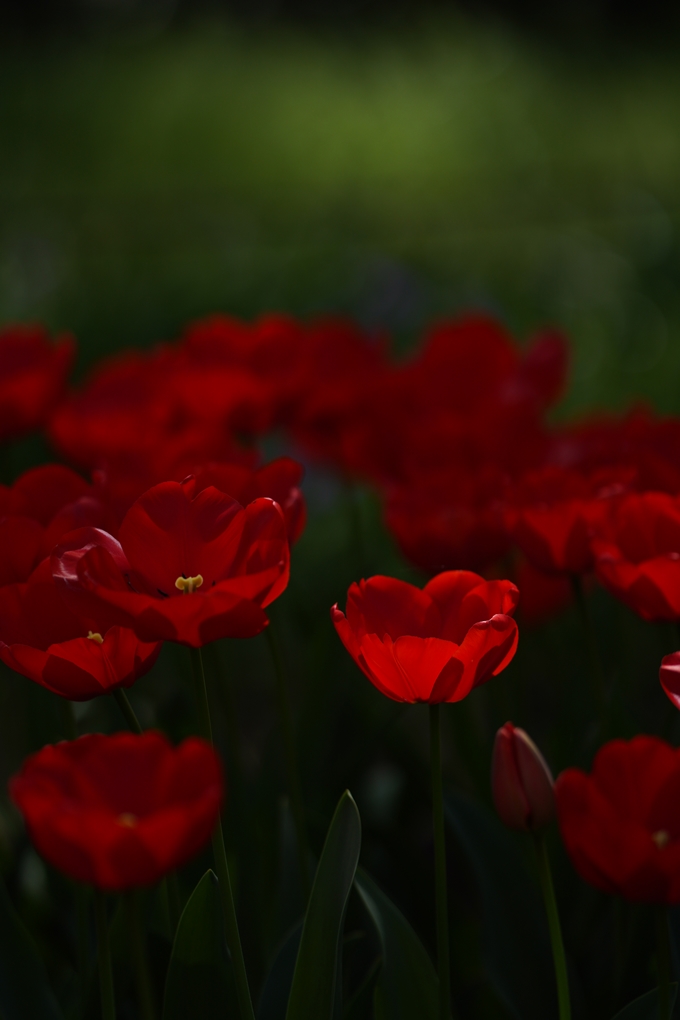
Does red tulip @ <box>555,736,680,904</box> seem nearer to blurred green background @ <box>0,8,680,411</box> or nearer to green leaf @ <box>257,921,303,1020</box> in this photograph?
green leaf @ <box>257,921,303,1020</box>

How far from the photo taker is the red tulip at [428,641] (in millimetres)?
451

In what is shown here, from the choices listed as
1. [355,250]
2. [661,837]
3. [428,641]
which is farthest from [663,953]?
[355,250]

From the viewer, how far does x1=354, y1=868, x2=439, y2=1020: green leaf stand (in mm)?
532

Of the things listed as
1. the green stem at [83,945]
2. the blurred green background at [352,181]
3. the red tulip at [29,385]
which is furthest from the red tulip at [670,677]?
the blurred green background at [352,181]

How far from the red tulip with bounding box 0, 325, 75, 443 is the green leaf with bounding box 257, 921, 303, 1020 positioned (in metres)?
0.47

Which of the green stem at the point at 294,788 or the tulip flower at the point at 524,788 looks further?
the green stem at the point at 294,788

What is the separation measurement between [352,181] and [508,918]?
3.70m

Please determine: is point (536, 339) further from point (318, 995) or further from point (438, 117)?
point (438, 117)

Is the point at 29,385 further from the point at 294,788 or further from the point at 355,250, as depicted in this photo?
the point at 355,250

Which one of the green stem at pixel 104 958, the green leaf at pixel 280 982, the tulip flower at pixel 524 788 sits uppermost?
the tulip flower at pixel 524 788

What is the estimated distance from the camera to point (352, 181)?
13.2ft

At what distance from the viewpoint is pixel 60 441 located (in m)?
0.86

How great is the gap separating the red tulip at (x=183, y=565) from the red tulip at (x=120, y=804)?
0.06 m

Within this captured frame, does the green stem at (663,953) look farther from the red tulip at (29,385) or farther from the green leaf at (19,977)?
the red tulip at (29,385)
